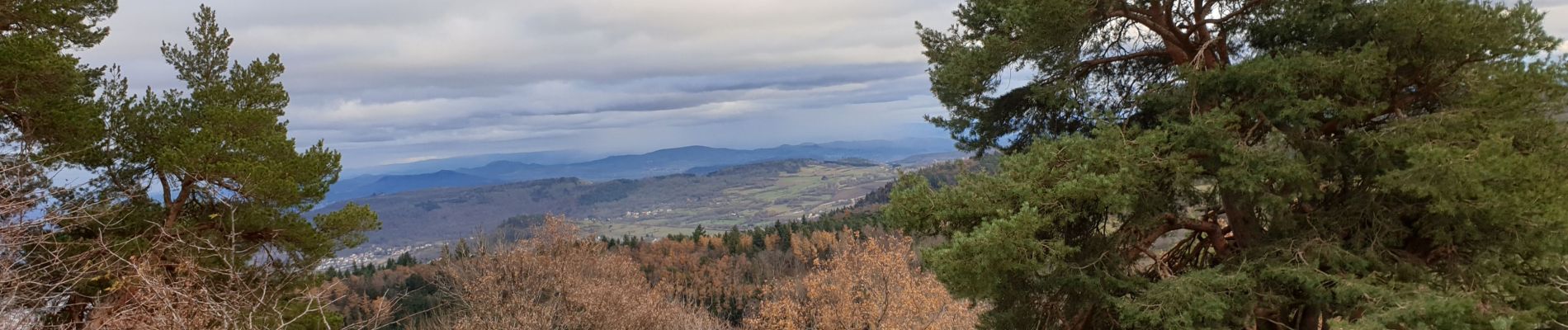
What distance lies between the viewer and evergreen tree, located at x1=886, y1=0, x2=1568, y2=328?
18.7ft

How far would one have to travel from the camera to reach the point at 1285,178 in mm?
6395

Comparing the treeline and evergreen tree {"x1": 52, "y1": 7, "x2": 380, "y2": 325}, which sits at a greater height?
evergreen tree {"x1": 52, "y1": 7, "x2": 380, "y2": 325}

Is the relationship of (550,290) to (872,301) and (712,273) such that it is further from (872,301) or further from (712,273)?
(712,273)

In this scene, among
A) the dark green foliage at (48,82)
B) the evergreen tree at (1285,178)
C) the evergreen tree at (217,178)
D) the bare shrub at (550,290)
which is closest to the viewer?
the evergreen tree at (1285,178)

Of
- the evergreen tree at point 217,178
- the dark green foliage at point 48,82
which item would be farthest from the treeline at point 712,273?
the dark green foliage at point 48,82

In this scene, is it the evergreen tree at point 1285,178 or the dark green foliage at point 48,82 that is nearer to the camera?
the evergreen tree at point 1285,178

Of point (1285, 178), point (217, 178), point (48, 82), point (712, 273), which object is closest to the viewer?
point (1285, 178)

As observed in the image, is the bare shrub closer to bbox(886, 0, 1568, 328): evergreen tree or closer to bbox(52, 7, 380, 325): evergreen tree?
bbox(52, 7, 380, 325): evergreen tree

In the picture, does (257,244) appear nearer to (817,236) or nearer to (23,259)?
(23,259)

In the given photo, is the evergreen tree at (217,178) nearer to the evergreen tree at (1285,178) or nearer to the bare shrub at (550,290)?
the bare shrub at (550,290)

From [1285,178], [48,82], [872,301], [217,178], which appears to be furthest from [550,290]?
[1285,178]

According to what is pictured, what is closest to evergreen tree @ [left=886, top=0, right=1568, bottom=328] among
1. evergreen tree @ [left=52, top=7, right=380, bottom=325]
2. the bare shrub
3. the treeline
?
the treeline

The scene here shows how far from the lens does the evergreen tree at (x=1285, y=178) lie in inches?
225

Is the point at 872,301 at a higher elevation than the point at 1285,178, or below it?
below
